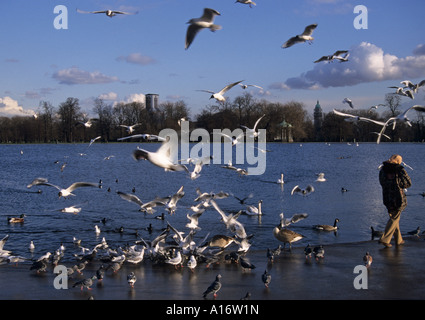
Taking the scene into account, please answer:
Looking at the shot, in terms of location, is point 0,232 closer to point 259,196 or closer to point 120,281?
point 120,281

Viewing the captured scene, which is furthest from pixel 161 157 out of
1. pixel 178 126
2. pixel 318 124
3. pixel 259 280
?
pixel 318 124

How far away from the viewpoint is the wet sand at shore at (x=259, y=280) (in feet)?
25.7

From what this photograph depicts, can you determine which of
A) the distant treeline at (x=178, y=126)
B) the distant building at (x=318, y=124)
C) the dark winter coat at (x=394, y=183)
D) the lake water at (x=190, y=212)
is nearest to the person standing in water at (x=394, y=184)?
the dark winter coat at (x=394, y=183)

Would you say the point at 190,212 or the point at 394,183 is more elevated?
the point at 394,183

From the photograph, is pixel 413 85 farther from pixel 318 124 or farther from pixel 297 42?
pixel 318 124

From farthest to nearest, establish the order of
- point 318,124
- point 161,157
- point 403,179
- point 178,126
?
point 318,124
point 178,126
point 403,179
point 161,157

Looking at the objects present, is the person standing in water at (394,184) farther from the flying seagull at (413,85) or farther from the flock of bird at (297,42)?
the flying seagull at (413,85)

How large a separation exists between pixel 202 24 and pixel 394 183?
17.5 feet

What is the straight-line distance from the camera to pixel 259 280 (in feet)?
28.5

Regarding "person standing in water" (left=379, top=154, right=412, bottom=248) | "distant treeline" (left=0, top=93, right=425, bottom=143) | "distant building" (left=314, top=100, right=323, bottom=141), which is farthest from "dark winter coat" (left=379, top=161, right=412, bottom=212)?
"distant building" (left=314, top=100, right=323, bottom=141)

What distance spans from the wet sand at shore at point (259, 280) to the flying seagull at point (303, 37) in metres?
5.36
